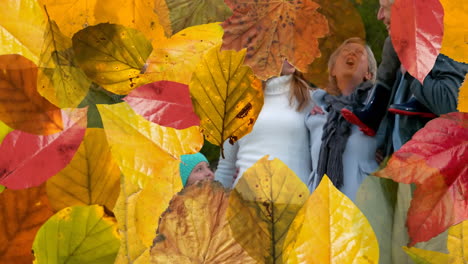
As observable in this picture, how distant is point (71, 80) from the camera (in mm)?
295

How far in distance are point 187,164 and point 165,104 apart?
4 cm

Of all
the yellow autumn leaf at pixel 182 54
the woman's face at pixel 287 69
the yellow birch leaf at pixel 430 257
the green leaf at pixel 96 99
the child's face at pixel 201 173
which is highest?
the yellow autumn leaf at pixel 182 54

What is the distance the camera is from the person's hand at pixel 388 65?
290 mm

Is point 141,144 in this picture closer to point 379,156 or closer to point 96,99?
point 96,99

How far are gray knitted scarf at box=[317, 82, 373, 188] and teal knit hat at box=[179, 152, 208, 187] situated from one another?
0.32ft

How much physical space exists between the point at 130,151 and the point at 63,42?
8 centimetres

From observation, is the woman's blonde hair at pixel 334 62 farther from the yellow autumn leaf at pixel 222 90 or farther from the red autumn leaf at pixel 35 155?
the red autumn leaf at pixel 35 155

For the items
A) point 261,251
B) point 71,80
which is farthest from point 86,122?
point 261,251

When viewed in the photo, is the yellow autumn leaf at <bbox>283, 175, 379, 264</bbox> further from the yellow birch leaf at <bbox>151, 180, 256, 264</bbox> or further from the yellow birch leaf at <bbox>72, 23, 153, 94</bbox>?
the yellow birch leaf at <bbox>72, 23, 153, 94</bbox>

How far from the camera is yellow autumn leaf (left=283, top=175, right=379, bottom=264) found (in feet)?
0.87

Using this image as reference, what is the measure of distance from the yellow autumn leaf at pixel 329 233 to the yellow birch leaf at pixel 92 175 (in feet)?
0.39

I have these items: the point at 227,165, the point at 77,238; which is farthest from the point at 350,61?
the point at 77,238

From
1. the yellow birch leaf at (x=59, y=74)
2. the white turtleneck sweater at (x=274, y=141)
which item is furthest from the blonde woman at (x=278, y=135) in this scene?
the yellow birch leaf at (x=59, y=74)

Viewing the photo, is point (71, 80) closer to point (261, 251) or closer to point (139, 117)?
point (139, 117)
